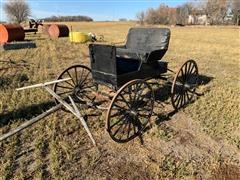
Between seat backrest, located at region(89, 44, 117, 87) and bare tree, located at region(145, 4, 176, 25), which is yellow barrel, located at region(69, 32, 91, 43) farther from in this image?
bare tree, located at region(145, 4, 176, 25)

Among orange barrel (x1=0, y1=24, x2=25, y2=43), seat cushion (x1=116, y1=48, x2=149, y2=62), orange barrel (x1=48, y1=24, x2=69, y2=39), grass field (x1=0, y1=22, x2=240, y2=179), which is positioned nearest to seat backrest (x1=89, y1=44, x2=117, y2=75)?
seat cushion (x1=116, y1=48, x2=149, y2=62)

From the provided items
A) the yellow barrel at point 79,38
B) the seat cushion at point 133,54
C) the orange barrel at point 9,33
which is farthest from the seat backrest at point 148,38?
the orange barrel at point 9,33

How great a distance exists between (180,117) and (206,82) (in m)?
3.05

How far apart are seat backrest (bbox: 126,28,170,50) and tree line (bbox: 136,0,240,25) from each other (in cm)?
7332

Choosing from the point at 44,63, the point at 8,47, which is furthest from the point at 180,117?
the point at 8,47

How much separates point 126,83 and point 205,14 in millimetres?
93212

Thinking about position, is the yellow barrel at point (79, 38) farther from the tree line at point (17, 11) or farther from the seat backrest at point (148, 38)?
the tree line at point (17, 11)

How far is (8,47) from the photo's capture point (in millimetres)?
15703

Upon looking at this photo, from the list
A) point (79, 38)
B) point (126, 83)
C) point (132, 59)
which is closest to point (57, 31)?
point (79, 38)

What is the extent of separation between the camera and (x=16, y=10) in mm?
74500

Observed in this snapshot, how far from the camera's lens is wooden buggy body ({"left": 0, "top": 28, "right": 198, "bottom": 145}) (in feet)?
16.0

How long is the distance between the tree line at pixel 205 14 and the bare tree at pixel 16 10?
105 feet

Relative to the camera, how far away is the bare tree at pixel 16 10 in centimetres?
7362

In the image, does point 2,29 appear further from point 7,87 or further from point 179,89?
point 179,89
